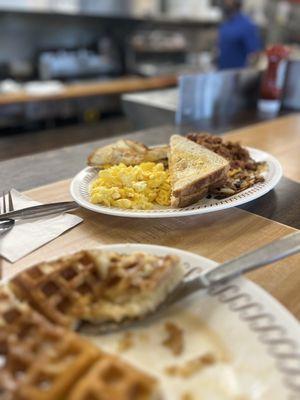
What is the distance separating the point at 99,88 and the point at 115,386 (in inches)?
167

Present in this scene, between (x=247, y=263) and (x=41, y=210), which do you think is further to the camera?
(x=41, y=210)

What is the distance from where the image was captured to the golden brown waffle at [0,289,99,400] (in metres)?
0.49

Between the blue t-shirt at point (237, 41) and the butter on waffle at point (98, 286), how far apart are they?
3.88m

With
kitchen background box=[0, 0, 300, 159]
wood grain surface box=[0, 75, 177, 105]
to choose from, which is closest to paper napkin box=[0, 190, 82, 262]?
kitchen background box=[0, 0, 300, 159]

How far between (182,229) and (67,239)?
0.30 metres

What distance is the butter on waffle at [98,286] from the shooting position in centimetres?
64

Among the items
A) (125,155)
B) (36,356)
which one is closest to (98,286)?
(36,356)

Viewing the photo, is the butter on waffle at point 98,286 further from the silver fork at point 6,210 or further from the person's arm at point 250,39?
the person's arm at point 250,39

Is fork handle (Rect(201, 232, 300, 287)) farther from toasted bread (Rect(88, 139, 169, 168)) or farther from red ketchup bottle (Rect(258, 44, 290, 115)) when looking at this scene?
red ketchup bottle (Rect(258, 44, 290, 115))

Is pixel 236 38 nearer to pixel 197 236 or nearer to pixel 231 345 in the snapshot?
pixel 197 236

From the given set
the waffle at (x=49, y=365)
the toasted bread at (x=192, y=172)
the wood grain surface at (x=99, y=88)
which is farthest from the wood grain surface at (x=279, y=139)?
the wood grain surface at (x=99, y=88)

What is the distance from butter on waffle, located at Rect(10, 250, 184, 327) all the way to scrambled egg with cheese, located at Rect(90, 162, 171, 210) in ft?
1.12

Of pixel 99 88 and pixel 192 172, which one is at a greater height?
pixel 192 172

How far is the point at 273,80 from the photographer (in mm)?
2643
